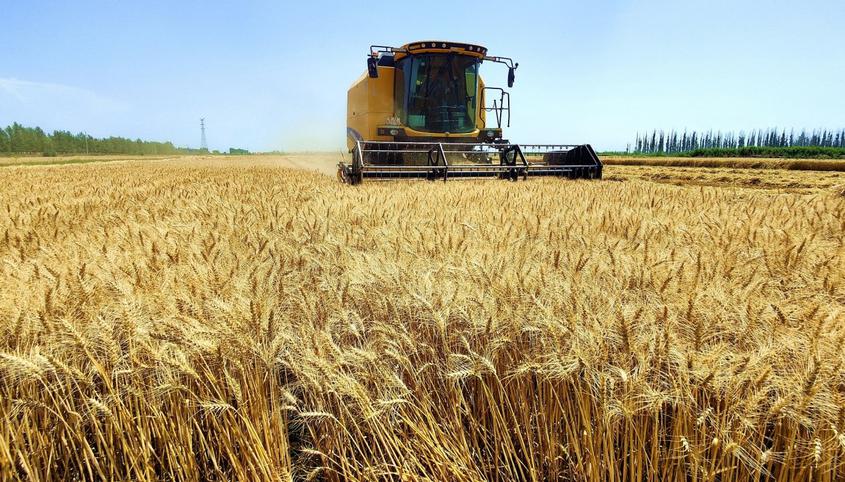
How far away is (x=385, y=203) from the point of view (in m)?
4.12

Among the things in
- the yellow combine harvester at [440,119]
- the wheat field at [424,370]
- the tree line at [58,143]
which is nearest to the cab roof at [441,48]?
the yellow combine harvester at [440,119]

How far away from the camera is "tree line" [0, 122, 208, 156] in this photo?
71.9 metres

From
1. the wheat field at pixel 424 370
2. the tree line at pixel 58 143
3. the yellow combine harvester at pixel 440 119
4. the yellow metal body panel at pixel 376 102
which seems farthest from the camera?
the tree line at pixel 58 143

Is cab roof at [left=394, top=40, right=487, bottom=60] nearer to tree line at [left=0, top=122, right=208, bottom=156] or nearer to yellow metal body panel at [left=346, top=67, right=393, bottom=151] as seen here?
yellow metal body panel at [left=346, top=67, right=393, bottom=151]

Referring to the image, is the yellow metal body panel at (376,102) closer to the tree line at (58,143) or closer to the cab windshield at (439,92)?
the cab windshield at (439,92)

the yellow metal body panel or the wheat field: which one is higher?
the yellow metal body panel

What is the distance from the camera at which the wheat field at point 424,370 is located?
1.09m

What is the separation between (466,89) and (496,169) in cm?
228

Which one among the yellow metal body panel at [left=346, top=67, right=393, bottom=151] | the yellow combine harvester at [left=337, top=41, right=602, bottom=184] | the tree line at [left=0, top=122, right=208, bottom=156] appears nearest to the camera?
the yellow combine harvester at [left=337, top=41, right=602, bottom=184]

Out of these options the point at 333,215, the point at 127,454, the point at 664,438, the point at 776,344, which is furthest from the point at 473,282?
the point at 333,215

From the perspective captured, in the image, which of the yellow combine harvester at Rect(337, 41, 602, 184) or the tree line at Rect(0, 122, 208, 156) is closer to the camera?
the yellow combine harvester at Rect(337, 41, 602, 184)

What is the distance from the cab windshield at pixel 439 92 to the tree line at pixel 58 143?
82108mm

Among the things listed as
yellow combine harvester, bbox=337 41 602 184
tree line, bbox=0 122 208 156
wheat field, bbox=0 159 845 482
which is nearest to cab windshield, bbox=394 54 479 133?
yellow combine harvester, bbox=337 41 602 184

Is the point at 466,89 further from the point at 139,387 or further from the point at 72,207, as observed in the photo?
the point at 139,387
